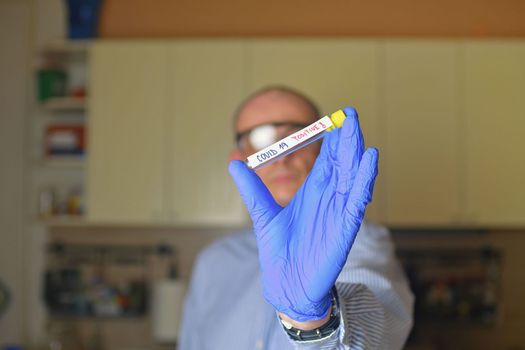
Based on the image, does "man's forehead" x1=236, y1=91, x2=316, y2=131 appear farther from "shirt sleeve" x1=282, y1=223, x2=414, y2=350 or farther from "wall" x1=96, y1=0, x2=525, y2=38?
"wall" x1=96, y1=0, x2=525, y2=38

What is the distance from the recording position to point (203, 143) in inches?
119

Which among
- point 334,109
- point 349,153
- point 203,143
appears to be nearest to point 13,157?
point 203,143

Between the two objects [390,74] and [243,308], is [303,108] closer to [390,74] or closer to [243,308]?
[243,308]

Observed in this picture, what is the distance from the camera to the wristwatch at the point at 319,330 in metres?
0.90

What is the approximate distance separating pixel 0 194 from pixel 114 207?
851 mm

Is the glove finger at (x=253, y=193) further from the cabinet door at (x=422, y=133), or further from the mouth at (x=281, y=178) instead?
the cabinet door at (x=422, y=133)

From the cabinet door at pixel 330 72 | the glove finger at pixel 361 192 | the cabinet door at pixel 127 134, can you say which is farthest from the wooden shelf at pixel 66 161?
the glove finger at pixel 361 192

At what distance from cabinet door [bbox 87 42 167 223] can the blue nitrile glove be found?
2213mm

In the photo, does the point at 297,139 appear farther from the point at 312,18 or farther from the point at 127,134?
the point at 312,18

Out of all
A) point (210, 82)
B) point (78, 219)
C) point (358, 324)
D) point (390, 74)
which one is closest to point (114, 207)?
point (78, 219)

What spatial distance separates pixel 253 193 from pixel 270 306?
64cm

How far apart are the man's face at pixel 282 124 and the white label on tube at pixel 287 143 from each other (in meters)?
0.48

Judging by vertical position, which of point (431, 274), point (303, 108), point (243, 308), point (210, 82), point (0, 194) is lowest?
point (431, 274)

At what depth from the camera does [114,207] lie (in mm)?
3041
